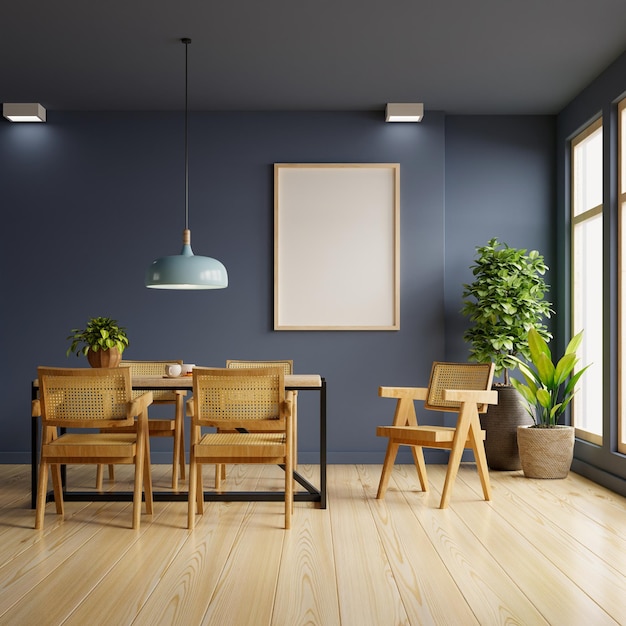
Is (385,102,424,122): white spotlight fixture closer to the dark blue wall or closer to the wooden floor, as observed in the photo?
the dark blue wall

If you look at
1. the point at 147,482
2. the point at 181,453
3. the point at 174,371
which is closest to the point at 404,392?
the point at 174,371

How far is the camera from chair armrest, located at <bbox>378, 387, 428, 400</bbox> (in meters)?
4.97

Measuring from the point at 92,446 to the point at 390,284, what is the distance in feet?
10.3

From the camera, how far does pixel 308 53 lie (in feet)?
16.8

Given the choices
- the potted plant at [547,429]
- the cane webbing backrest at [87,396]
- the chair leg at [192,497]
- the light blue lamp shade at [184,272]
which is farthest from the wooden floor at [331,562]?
the light blue lamp shade at [184,272]

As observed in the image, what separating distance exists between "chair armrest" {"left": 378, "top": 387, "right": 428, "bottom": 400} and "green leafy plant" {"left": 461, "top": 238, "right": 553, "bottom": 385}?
0.97 meters

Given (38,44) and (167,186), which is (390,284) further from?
(38,44)

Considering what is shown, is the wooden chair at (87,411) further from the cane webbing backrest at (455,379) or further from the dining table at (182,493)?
the cane webbing backrest at (455,379)

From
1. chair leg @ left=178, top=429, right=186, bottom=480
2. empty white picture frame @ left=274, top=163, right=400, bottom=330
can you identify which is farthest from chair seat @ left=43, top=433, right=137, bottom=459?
empty white picture frame @ left=274, top=163, right=400, bottom=330

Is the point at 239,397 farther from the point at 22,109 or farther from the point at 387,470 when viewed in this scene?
the point at 22,109

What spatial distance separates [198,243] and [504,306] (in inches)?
102

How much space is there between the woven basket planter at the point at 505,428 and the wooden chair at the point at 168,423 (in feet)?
7.81

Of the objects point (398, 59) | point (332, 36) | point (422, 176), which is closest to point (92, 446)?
point (332, 36)

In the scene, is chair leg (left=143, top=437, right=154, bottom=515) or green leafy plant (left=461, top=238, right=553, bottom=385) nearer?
chair leg (left=143, top=437, right=154, bottom=515)
